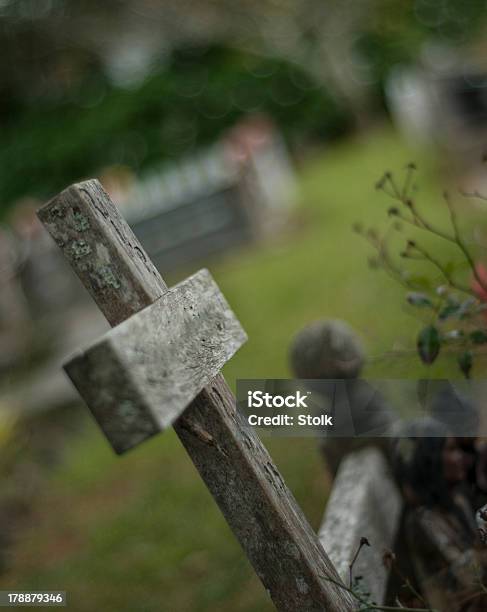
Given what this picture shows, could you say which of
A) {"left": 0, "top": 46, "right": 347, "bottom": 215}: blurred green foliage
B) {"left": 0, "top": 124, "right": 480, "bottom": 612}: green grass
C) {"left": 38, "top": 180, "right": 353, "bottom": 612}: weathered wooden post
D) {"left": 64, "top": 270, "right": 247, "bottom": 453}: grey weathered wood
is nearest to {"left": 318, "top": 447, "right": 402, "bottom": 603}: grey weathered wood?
{"left": 0, "top": 124, "right": 480, "bottom": 612}: green grass

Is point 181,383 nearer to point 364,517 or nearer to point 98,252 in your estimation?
point 98,252

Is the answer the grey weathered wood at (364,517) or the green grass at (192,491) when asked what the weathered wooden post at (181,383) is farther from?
the green grass at (192,491)

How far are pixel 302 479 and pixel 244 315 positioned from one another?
2.54 m

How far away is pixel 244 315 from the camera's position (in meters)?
5.61

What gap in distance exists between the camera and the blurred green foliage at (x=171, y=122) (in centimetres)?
1252

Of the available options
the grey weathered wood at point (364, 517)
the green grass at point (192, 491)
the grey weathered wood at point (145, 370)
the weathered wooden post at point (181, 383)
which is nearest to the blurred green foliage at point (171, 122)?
the green grass at point (192, 491)

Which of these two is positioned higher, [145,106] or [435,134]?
Result: [145,106]

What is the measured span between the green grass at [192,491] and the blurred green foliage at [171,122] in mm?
6237

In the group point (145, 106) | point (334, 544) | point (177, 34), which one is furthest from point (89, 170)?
point (334, 544)

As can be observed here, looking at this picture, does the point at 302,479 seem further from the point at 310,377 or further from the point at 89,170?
the point at 89,170

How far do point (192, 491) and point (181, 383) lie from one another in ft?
7.78

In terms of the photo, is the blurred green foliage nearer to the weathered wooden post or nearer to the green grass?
the green grass

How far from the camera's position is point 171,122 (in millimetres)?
12703

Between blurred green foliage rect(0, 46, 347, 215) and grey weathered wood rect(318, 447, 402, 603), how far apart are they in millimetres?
10327
